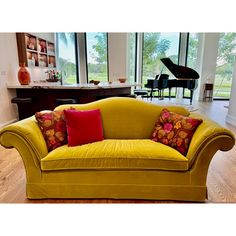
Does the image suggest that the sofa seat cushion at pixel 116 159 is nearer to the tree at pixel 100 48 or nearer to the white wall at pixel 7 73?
the white wall at pixel 7 73

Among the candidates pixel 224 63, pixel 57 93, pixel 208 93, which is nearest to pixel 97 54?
pixel 57 93

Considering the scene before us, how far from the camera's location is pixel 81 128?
216 centimetres

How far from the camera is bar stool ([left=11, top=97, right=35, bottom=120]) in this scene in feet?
14.5

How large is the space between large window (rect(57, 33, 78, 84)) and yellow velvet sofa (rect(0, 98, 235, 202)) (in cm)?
613

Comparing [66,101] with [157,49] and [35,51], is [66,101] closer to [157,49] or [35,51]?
[35,51]

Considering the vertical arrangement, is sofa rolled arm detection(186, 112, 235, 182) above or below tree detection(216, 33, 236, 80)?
below

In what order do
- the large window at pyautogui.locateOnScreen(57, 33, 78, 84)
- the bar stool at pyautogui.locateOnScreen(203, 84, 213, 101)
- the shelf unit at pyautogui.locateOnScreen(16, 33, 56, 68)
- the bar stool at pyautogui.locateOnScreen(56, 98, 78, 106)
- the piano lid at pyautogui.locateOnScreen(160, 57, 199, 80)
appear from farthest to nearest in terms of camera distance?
the bar stool at pyautogui.locateOnScreen(203, 84, 213, 101)
the large window at pyautogui.locateOnScreen(57, 33, 78, 84)
the piano lid at pyautogui.locateOnScreen(160, 57, 199, 80)
the shelf unit at pyautogui.locateOnScreen(16, 33, 56, 68)
the bar stool at pyautogui.locateOnScreen(56, 98, 78, 106)

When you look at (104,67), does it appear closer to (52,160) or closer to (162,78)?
(162,78)

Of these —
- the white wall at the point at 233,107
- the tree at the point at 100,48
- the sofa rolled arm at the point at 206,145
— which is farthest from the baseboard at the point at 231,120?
the tree at the point at 100,48

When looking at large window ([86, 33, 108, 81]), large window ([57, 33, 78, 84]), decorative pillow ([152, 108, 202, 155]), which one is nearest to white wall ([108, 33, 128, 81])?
large window ([86, 33, 108, 81])

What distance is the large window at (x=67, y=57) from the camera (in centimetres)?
770

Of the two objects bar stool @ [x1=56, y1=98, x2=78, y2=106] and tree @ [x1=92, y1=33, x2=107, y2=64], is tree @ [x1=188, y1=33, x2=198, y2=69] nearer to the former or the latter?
tree @ [x1=92, y1=33, x2=107, y2=64]

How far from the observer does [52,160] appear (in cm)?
189
